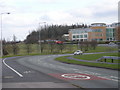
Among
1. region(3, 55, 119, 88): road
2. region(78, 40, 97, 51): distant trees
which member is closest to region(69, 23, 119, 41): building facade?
region(78, 40, 97, 51): distant trees

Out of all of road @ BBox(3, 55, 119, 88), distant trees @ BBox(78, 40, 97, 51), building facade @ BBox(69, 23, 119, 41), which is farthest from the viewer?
building facade @ BBox(69, 23, 119, 41)

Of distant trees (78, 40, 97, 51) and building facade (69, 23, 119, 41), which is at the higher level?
building facade (69, 23, 119, 41)

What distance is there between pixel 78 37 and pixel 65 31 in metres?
53.8

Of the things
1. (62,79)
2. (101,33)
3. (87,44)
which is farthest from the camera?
(101,33)

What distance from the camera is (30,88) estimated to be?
1229cm

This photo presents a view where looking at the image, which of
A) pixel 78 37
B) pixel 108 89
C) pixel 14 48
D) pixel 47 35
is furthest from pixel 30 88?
pixel 47 35

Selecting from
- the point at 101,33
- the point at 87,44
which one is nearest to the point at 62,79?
the point at 87,44

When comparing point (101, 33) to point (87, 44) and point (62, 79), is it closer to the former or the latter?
point (87, 44)

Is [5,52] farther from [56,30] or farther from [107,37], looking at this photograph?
[56,30]

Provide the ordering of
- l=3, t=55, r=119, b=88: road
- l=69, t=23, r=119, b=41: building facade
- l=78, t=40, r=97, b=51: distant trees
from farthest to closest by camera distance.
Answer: l=69, t=23, r=119, b=41: building facade
l=78, t=40, r=97, b=51: distant trees
l=3, t=55, r=119, b=88: road

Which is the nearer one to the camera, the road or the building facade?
the road

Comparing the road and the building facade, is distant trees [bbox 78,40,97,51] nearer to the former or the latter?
the building facade

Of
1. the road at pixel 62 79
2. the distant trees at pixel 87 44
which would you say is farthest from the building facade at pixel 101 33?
the road at pixel 62 79

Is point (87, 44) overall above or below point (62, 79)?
above
